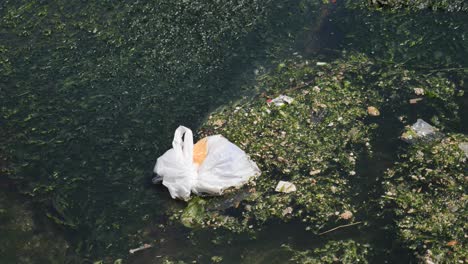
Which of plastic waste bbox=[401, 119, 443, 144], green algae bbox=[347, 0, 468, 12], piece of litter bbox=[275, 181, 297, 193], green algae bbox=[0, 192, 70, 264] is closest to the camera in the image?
green algae bbox=[0, 192, 70, 264]

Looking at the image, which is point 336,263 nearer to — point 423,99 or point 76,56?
point 423,99

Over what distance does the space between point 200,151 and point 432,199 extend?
1746mm

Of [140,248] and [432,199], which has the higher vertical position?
[140,248]

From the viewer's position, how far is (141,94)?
557cm

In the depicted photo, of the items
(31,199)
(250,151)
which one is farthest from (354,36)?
(31,199)

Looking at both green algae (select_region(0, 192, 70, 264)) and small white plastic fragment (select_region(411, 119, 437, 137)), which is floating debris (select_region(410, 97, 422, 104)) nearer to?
small white plastic fragment (select_region(411, 119, 437, 137))

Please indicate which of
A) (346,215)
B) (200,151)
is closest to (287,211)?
(346,215)

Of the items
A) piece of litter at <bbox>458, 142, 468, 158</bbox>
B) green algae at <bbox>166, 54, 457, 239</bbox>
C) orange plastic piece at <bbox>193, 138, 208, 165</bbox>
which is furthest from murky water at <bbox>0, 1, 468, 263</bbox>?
orange plastic piece at <bbox>193, 138, 208, 165</bbox>

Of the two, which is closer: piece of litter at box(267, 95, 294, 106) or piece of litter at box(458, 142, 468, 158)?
piece of litter at box(458, 142, 468, 158)

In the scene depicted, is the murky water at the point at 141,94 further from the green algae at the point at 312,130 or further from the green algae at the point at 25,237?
the green algae at the point at 312,130

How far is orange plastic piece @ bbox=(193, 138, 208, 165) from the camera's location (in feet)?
15.2

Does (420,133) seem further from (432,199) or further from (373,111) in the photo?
(432,199)

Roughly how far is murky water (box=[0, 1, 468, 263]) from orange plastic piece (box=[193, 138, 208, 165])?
1.22 ft

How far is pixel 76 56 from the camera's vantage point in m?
6.10
